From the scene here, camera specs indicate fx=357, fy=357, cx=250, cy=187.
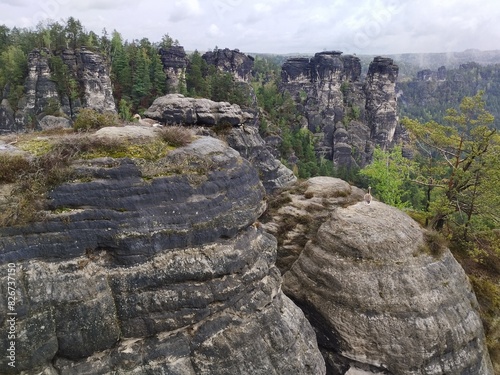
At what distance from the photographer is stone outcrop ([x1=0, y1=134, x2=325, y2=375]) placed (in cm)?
965

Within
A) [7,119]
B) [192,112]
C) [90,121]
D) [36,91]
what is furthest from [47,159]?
[36,91]

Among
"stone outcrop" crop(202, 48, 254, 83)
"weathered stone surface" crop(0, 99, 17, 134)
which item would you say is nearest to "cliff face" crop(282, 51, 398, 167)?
"stone outcrop" crop(202, 48, 254, 83)

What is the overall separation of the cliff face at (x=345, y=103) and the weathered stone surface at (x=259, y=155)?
5289 cm

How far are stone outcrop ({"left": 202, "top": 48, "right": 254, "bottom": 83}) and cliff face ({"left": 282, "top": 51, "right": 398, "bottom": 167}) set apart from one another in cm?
1578

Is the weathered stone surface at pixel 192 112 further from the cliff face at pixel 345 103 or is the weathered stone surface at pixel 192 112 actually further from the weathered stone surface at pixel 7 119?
the cliff face at pixel 345 103

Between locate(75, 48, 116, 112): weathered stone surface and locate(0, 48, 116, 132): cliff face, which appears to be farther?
locate(75, 48, 116, 112): weathered stone surface

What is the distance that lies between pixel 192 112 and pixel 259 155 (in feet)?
44.8

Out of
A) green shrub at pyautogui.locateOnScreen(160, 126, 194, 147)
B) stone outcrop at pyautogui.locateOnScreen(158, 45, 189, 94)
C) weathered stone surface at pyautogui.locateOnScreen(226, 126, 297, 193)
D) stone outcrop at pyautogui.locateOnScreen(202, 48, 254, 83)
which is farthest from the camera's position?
stone outcrop at pyautogui.locateOnScreen(202, 48, 254, 83)

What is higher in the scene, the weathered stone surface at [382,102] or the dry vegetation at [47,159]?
the dry vegetation at [47,159]

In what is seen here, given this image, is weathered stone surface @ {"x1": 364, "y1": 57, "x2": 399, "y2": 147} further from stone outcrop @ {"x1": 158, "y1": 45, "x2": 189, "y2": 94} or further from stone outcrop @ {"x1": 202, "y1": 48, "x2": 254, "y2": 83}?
stone outcrop @ {"x1": 158, "y1": 45, "x2": 189, "y2": 94}

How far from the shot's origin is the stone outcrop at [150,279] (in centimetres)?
965

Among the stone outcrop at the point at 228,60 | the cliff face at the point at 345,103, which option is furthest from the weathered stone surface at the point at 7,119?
the cliff face at the point at 345,103

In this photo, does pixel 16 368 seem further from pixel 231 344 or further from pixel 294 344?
pixel 294 344

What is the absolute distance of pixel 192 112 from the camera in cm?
2714
